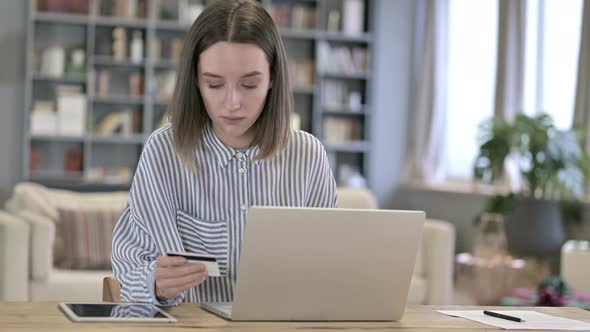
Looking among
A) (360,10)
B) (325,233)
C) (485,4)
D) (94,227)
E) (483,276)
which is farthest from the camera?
(360,10)

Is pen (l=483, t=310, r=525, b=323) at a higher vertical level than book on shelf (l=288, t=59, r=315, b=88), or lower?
lower

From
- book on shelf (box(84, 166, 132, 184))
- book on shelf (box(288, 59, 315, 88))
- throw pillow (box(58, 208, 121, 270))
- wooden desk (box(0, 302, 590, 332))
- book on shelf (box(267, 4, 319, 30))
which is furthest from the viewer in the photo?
book on shelf (box(288, 59, 315, 88))

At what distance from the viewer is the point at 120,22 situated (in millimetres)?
7617

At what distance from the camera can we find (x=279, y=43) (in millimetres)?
1916

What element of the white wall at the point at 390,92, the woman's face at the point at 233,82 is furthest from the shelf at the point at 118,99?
the woman's face at the point at 233,82

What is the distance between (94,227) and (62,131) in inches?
119

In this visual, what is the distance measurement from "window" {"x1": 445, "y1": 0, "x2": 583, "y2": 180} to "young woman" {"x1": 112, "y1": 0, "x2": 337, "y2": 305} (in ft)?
15.0

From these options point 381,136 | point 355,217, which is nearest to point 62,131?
point 381,136

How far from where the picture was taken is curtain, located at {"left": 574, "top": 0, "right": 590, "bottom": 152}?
242 inches

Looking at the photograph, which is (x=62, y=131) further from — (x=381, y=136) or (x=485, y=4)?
(x=485, y=4)

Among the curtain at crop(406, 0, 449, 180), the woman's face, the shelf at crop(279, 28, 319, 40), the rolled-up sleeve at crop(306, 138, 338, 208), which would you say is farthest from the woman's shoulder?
the shelf at crop(279, 28, 319, 40)

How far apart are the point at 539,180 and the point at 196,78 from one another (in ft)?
14.6

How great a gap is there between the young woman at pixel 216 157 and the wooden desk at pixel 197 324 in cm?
17

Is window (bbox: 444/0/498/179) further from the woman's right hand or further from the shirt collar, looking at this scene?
the woman's right hand
